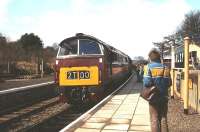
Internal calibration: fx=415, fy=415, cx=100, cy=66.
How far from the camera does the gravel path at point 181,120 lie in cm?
1012

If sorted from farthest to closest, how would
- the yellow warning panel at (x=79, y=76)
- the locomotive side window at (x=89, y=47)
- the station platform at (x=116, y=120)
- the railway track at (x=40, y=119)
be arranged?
the locomotive side window at (x=89, y=47) < the yellow warning panel at (x=79, y=76) < the railway track at (x=40, y=119) < the station platform at (x=116, y=120)

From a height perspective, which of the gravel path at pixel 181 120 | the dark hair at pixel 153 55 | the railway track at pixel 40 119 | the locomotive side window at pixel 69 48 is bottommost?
the railway track at pixel 40 119

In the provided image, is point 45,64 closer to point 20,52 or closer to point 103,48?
point 20,52

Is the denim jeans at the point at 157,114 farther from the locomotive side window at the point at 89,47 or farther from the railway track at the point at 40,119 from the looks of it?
the locomotive side window at the point at 89,47

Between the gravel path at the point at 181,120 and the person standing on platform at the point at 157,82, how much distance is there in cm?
222

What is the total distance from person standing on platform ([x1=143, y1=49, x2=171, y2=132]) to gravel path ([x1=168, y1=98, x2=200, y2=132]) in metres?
2.22

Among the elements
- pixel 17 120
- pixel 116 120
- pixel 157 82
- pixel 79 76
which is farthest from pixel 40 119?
pixel 157 82

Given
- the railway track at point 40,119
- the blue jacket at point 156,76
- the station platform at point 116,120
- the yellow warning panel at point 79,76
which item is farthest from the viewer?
the yellow warning panel at point 79,76

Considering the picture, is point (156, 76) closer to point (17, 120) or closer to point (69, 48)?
point (17, 120)

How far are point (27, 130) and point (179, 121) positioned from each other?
4.10 meters

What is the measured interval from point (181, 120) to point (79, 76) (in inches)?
218

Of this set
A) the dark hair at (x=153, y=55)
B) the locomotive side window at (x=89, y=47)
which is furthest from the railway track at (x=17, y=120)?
the dark hair at (x=153, y=55)

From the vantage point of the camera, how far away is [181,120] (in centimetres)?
1146

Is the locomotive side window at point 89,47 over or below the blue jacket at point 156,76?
over
